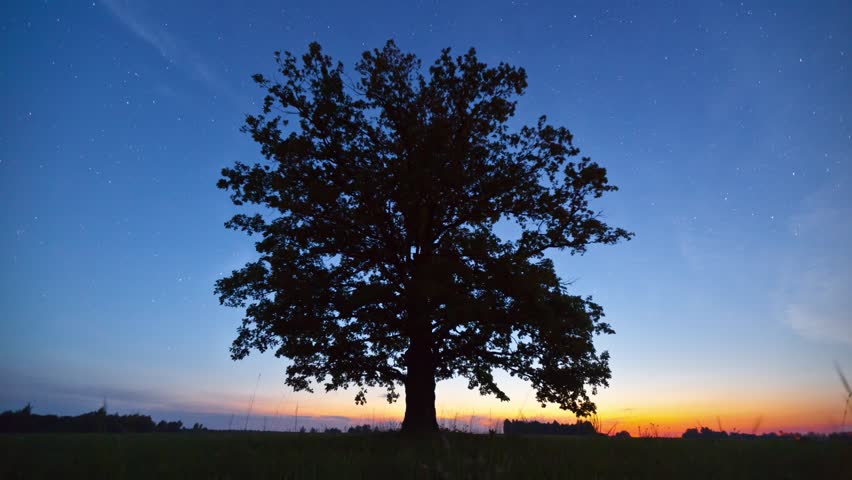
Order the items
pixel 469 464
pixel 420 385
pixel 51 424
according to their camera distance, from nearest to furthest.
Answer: pixel 469 464, pixel 420 385, pixel 51 424

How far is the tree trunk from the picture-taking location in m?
17.7

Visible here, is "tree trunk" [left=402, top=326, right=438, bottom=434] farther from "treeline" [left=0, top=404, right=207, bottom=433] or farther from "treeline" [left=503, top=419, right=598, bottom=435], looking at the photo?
"treeline" [left=0, top=404, right=207, bottom=433]

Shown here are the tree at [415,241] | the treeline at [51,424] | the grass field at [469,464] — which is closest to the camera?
the grass field at [469,464]

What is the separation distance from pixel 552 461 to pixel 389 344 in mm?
12452

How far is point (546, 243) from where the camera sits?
60.3 ft

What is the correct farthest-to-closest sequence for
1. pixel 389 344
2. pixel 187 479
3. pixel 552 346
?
1. pixel 389 344
2. pixel 552 346
3. pixel 187 479

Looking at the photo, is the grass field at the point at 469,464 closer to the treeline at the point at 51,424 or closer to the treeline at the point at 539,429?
the treeline at the point at 539,429

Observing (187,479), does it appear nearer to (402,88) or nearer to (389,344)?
(389,344)

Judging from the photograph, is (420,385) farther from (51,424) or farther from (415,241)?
(51,424)

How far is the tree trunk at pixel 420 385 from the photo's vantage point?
17722 millimetres

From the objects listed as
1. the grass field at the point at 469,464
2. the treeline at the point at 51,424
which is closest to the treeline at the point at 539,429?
the grass field at the point at 469,464

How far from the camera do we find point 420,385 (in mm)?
18234

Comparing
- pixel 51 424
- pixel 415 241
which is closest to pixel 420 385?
pixel 415 241

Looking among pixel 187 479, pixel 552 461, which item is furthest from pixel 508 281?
pixel 187 479
